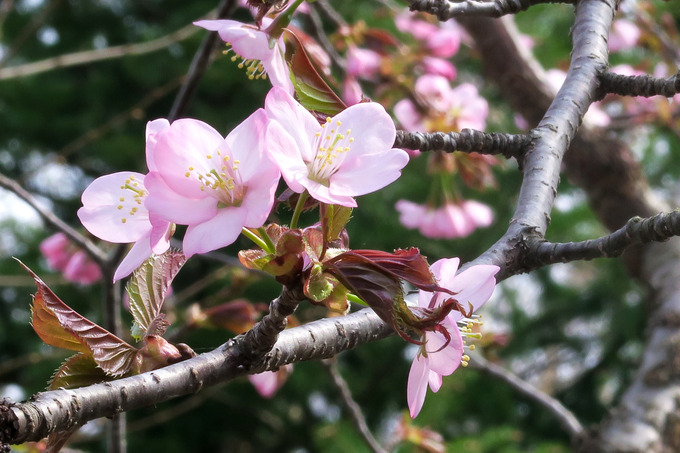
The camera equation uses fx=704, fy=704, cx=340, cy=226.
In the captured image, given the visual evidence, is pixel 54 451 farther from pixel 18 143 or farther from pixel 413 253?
pixel 18 143

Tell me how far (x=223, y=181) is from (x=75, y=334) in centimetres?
14

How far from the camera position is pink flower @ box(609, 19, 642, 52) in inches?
89.0

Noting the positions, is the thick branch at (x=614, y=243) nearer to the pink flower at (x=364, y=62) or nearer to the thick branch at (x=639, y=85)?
the thick branch at (x=639, y=85)

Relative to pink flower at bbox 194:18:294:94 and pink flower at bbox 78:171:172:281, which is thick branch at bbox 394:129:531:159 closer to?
pink flower at bbox 194:18:294:94

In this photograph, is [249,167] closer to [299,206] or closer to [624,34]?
[299,206]

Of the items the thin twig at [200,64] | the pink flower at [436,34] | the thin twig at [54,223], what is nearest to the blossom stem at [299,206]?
the thin twig at [200,64]

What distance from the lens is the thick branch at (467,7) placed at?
644 mm

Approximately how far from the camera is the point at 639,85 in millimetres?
677

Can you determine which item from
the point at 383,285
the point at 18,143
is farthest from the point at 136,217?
the point at 18,143

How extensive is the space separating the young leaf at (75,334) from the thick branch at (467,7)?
15.7 inches

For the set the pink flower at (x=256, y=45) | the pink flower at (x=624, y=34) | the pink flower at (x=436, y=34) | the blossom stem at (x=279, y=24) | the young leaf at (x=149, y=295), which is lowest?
the young leaf at (x=149, y=295)

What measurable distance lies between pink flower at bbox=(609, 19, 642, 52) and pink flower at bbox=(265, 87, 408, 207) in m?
2.02

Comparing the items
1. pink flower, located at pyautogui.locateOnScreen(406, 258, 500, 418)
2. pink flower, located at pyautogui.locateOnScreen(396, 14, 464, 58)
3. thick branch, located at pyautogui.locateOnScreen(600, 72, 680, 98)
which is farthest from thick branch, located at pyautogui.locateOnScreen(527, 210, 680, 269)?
pink flower, located at pyautogui.locateOnScreen(396, 14, 464, 58)

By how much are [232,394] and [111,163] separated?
1.18m
